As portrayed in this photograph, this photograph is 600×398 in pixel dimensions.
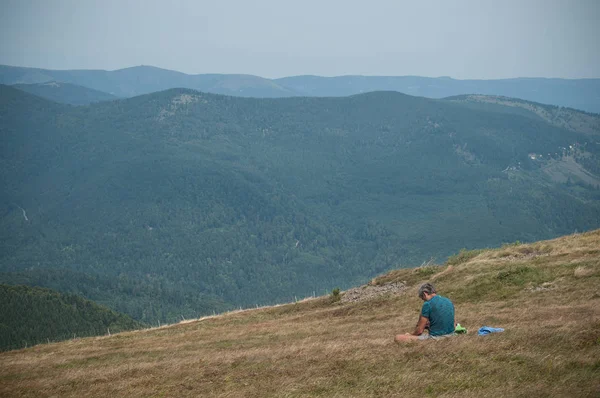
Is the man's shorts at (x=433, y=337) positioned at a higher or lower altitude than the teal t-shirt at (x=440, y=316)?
lower

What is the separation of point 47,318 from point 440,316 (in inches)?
5566

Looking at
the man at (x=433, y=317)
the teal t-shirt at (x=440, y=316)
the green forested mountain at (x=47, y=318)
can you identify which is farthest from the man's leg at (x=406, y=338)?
the green forested mountain at (x=47, y=318)

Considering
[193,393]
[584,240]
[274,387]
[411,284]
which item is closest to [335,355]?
[274,387]

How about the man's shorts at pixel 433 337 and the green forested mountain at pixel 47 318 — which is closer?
the man's shorts at pixel 433 337

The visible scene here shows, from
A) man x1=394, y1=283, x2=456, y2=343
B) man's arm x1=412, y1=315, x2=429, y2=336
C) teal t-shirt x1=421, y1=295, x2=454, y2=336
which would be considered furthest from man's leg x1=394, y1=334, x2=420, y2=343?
teal t-shirt x1=421, y1=295, x2=454, y2=336

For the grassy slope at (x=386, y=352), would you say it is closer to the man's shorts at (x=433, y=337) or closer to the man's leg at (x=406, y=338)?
the man's leg at (x=406, y=338)

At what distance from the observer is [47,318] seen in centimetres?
14300

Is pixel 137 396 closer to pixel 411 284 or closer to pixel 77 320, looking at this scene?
pixel 411 284

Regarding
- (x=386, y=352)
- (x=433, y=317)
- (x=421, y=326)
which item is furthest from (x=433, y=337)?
(x=386, y=352)

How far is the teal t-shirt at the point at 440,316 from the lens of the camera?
62.5 ft

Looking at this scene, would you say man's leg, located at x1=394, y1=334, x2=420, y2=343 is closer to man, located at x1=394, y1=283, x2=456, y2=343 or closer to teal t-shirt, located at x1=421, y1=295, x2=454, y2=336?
man, located at x1=394, y1=283, x2=456, y2=343

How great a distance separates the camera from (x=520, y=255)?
37.6 metres

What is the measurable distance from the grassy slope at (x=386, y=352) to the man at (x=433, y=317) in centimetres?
88

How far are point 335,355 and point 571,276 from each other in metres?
15.3
